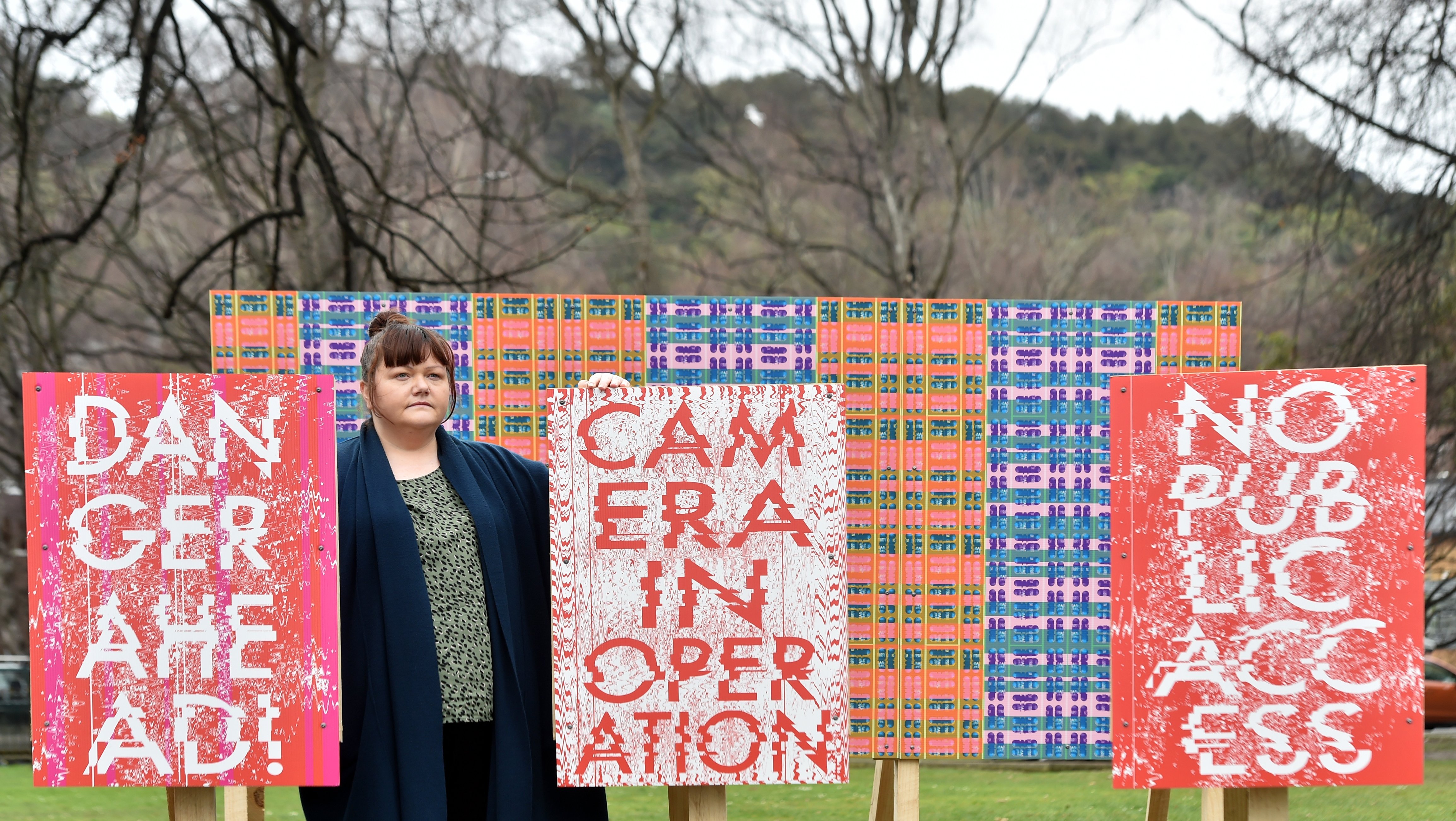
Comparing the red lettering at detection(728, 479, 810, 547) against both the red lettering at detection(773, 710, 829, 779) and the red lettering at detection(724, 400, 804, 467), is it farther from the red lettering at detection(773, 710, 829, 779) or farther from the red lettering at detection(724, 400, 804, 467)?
the red lettering at detection(773, 710, 829, 779)

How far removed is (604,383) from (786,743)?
915 millimetres

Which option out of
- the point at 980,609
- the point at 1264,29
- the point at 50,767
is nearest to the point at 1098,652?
the point at 980,609

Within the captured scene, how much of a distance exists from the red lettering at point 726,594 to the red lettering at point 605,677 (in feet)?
0.35

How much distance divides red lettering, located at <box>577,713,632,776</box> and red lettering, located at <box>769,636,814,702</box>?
0.36m

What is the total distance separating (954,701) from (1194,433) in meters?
1.24

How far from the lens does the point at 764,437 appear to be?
2.71 m

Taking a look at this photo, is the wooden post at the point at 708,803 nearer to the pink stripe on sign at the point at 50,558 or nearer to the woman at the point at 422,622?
the woman at the point at 422,622

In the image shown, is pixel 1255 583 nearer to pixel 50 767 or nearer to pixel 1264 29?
pixel 50 767

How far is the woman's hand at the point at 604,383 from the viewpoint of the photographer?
2760 mm

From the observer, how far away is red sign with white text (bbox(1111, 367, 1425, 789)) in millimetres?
2689

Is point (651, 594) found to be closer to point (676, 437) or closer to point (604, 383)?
point (676, 437)

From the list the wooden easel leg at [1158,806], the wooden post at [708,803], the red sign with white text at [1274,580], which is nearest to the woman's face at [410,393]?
the wooden post at [708,803]

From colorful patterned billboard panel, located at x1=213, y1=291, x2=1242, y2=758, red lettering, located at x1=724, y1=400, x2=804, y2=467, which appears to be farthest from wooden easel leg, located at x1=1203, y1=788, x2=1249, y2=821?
red lettering, located at x1=724, y1=400, x2=804, y2=467

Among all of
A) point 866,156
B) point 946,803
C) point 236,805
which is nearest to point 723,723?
point 236,805
